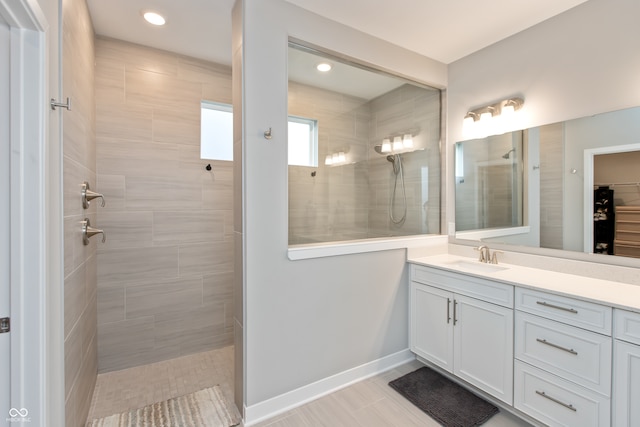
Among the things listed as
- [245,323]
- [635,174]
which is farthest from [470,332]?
[245,323]

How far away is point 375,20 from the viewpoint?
2141mm

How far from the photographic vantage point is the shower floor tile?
80.6 inches

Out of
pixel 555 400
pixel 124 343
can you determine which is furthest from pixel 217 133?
pixel 555 400

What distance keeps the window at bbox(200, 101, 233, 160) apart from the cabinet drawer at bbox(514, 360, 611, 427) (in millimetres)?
2821

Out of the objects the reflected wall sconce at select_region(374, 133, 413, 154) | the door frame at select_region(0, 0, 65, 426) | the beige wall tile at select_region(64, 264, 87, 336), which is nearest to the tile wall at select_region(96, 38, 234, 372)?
the beige wall tile at select_region(64, 264, 87, 336)

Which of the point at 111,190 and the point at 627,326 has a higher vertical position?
A: the point at 111,190

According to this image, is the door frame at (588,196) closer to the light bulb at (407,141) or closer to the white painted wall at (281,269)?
the light bulb at (407,141)

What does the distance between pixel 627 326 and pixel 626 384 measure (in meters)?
0.27

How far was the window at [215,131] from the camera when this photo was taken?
2736 millimetres

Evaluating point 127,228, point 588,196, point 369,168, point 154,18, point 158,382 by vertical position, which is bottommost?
point 158,382

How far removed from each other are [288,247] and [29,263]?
49.5 inches

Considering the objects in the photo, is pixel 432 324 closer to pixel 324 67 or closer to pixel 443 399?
pixel 443 399

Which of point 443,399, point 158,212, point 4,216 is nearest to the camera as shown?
point 4,216

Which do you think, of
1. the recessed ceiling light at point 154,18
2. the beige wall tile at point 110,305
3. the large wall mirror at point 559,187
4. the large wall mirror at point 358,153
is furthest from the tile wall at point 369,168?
the beige wall tile at point 110,305
